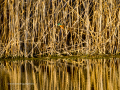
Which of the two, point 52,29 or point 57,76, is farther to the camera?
point 52,29

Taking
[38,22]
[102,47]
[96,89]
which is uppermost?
[38,22]

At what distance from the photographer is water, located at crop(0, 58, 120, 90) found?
366cm

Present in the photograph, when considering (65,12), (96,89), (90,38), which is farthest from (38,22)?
(96,89)

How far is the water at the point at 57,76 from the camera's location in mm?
3662

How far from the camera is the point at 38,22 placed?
6.49 metres

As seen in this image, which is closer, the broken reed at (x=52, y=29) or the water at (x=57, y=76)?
the water at (x=57, y=76)

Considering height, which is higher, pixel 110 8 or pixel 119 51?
pixel 110 8

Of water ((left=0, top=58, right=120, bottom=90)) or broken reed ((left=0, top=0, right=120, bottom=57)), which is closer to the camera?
water ((left=0, top=58, right=120, bottom=90))

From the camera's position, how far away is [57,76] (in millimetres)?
4367

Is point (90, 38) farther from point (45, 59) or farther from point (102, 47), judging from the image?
point (45, 59)

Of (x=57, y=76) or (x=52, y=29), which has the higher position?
(x=52, y=29)

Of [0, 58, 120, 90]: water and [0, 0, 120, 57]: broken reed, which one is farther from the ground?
[0, 0, 120, 57]: broken reed

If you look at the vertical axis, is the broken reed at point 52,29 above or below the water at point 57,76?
above

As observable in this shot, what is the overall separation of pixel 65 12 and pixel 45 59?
1070 mm
